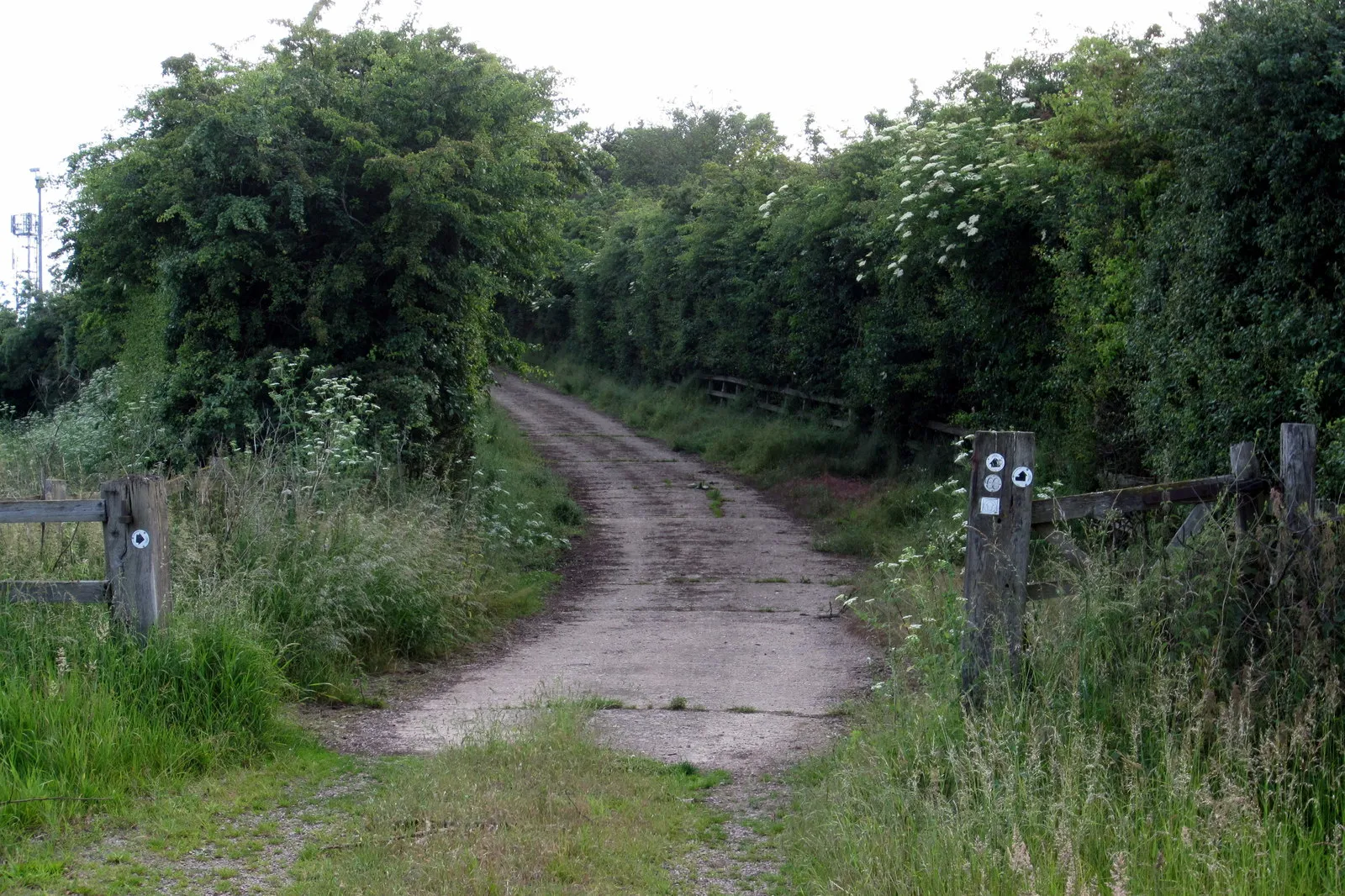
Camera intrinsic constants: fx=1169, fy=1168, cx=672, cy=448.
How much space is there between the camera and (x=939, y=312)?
15.8 metres

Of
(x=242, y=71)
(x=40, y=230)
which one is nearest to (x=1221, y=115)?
(x=242, y=71)

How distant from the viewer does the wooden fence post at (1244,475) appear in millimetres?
5277

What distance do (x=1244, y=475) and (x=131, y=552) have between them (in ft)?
18.2

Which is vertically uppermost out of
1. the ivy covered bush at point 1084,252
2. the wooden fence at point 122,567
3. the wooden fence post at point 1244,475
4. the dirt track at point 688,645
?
the ivy covered bush at point 1084,252

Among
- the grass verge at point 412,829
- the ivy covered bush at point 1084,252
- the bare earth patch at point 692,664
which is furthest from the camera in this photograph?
the ivy covered bush at point 1084,252

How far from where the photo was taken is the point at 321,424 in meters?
10.7

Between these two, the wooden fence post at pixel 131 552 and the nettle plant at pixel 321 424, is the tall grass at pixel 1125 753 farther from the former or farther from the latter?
the nettle plant at pixel 321 424

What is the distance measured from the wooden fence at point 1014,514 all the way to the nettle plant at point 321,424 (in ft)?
18.1

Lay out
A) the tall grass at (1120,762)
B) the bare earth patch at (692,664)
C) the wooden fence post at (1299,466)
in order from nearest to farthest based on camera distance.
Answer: the tall grass at (1120,762) < the wooden fence post at (1299,466) < the bare earth patch at (692,664)

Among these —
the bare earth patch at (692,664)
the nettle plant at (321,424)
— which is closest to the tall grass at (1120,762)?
the bare earth patch at (692,664)

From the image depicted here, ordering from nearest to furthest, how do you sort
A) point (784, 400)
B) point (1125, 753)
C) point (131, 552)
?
point (1125, 753) → point (131, 552) → point (784, 400)

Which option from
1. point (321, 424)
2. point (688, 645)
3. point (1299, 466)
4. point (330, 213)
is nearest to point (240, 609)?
point (688, 645)

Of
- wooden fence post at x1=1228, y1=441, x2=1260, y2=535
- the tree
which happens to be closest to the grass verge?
wooden fence post at x1=1228, y1=441, x2=1260, y2=535

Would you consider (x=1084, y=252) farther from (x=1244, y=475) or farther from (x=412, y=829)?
(x=412, y=829)
